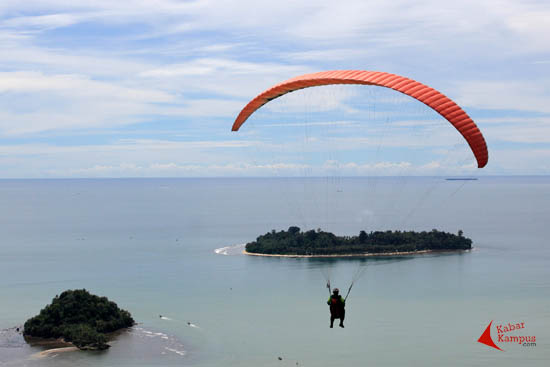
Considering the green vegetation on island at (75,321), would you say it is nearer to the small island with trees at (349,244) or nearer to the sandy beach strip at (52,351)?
the sandy beach strip at (52,351)

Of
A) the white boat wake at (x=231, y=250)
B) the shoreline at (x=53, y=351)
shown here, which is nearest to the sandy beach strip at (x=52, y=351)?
the shoreline at (x=53, y=351)

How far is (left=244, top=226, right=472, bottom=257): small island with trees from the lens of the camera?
94.8 meters

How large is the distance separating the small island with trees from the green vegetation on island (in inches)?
1898

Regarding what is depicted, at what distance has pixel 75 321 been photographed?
155ft

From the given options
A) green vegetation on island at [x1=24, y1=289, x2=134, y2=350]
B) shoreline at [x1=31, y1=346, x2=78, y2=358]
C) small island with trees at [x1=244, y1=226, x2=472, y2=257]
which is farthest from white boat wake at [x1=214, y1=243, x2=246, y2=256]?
shoreline at [x1=31, y1=346, x2=78, y2=358]

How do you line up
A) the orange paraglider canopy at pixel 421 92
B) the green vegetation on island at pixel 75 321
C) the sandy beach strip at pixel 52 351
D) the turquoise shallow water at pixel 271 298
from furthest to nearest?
the turquoise shallow water at pixel 271 298 → the green vegetation on island at pixel 75 321 → the sandy beach strip at pixel 52 351 → the orange paraglider canopy at pixel 421 92

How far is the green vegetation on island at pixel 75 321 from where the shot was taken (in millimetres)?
46281

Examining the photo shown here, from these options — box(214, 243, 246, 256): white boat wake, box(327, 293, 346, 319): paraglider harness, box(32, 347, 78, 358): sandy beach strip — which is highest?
box(327, 293, 346, 319): paraglider harness

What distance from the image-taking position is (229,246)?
111250mm

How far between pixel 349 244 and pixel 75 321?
55.8 m

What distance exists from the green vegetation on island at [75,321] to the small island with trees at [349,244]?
4822 cm

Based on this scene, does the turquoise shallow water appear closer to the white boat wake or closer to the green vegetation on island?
the white boat wake

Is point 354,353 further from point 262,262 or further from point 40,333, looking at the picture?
point 262,262

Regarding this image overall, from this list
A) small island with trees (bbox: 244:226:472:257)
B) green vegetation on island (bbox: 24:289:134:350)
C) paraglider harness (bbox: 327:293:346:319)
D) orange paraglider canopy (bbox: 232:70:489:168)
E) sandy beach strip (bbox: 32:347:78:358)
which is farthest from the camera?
small island with trees (bbox: 244:226:472:257)
